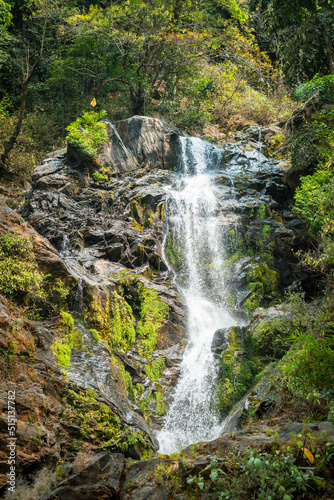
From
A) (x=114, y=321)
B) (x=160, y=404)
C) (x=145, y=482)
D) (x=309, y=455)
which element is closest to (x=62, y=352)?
(x=114, y=321)

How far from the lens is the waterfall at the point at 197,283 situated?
28.0 ft

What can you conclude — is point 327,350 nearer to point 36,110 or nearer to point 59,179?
point 59,179

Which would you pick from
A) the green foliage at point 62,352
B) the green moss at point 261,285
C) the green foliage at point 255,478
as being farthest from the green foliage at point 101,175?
the green foliage at point 255,478

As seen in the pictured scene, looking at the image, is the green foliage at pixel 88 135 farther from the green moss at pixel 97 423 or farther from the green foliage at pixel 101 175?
the green moss at pixel 97 423

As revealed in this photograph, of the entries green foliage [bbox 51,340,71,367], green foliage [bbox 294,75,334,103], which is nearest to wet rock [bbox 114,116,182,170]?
green foliage [bbox 294,75,334,103]

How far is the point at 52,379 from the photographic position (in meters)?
5.41

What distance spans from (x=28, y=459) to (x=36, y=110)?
20.9 meters

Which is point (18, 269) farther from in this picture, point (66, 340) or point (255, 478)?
point (255, 478)

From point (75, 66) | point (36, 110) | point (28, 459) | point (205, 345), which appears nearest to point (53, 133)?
point (36, 110)

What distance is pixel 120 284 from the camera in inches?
402

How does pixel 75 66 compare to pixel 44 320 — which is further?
pixel 75 66

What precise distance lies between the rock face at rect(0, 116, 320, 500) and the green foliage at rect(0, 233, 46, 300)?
33 centimetres

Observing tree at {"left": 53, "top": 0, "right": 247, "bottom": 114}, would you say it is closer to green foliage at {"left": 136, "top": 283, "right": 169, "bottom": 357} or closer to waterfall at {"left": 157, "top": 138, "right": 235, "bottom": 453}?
waterfall at {"left": 157, "top": 138, "right": 235, "bottom": 453}

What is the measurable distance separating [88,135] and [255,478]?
15.0m
